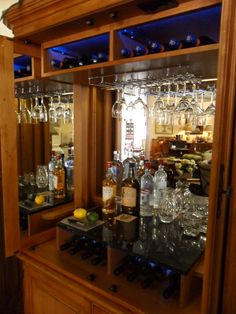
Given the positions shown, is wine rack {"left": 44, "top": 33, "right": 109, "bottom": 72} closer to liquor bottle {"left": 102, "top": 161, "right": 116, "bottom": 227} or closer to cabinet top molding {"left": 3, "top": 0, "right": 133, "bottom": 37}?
cabinet top molding {"left": 3, "top": 0, "right": 133, "bottom": 37}

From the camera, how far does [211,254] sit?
782mm

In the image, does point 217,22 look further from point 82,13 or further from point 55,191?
point 55,191

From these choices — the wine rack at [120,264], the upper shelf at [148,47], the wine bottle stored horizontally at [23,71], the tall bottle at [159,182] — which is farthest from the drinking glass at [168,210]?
the wine bottle stored horizontally at [23,71]

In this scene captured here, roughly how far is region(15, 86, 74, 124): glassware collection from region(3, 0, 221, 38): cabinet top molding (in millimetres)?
583

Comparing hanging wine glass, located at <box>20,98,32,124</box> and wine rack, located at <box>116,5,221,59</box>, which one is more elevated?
wine rack, located at <box>116,5,221,59</box>

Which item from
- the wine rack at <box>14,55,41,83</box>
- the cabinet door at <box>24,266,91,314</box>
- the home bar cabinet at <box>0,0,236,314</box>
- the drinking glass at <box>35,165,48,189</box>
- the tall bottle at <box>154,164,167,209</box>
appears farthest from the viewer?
the drinking glass at <box>35,165,48,189</box>

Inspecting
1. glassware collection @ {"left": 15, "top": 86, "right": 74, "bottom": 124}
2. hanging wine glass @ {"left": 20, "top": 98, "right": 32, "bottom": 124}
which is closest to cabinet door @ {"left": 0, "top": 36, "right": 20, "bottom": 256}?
glassware collection @ {"left": 15, "top": 86, "right": 74, "bottom": 124}

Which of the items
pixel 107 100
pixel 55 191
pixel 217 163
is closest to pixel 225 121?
pixel 217 163

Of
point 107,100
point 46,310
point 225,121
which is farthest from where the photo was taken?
point 107,100

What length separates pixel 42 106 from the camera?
2045mm

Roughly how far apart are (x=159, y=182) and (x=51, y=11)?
111 centimetres

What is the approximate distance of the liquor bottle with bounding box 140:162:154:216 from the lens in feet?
4.79

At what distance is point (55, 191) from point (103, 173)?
0.39m

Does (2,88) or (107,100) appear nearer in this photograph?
(2,88)
